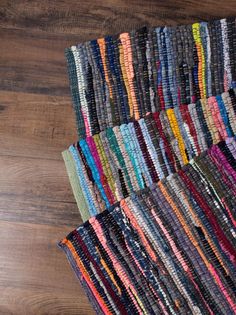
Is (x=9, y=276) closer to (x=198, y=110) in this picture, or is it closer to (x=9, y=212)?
(x=9, y=212)

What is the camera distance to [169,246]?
3.36ft

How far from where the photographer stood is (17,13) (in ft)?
3.70

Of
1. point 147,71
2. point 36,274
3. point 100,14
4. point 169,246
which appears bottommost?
point 169,246

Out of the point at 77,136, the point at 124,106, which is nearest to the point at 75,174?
the point at 77,136

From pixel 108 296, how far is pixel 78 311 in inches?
3.7

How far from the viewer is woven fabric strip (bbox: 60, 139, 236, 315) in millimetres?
1001

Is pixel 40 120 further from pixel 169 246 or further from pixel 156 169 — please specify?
pixel 169 246

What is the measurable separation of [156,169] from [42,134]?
0.90ft

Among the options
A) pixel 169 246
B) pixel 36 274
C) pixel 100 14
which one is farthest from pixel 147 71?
pixel 36 274

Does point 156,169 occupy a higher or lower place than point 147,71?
lower

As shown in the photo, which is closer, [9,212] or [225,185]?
[225,185]

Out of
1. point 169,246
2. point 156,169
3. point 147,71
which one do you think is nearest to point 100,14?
point 147,71

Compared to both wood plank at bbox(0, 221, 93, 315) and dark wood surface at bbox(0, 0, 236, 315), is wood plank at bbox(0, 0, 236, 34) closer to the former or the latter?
dark wood surface at bbox(0, 0, 236, 315)

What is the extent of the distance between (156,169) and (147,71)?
0.22m
